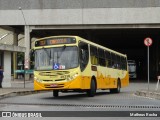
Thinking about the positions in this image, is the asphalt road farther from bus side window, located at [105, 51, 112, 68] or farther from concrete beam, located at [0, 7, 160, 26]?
concrete beam, located at [0, 7, 160, 26]

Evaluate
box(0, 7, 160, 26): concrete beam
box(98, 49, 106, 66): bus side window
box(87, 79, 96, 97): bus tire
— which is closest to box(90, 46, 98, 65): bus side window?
box(98, 49, 106, 66): bus side window

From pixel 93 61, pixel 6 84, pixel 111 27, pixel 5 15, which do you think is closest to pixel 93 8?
pixel 111 27

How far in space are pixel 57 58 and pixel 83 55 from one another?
131cm

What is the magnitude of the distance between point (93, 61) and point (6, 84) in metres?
10.7

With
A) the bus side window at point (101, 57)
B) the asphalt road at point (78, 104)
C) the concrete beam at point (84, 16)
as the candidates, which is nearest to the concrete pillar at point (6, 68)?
the bus side window at point (101, 57)

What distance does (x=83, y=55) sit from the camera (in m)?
20.3

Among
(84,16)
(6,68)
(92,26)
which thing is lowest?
(6,68)

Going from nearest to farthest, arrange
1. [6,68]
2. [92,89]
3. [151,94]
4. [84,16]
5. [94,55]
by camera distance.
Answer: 1. [92,89]
2. [94,55]
3. [151,94]
4. [6,68]
5. [84,16]

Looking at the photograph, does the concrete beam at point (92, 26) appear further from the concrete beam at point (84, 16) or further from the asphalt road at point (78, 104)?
the asphalt road at point (78, 104)

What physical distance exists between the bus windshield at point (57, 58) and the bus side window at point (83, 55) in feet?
1.19

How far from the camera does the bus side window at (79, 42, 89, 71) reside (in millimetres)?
19969

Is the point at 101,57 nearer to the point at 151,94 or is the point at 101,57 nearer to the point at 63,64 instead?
the point at 151,94

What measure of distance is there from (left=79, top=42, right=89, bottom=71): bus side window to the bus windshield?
0.36 metres

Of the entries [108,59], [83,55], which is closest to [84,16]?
[108,59]
